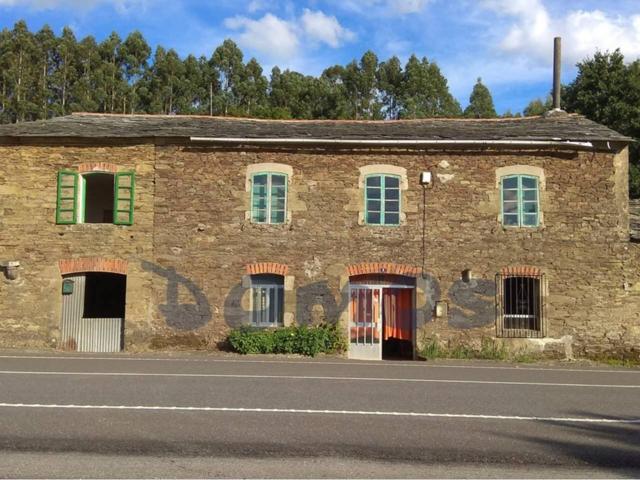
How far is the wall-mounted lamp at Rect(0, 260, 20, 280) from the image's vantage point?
16562 mm

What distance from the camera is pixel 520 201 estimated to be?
1689 centimetres

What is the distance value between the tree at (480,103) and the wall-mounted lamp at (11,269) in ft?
125

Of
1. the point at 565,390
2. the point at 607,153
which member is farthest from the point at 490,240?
the point at 565,390

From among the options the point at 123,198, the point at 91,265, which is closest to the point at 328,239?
the point at 123,198

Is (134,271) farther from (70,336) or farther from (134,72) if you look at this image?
(134,72)

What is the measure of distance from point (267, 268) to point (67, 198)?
17.9ft

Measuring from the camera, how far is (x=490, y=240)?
1677cm

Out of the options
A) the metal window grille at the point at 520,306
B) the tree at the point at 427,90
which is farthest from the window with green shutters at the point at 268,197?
the tree at the point at 427,90

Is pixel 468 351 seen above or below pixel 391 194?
below

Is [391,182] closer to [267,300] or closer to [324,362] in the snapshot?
[267,300]

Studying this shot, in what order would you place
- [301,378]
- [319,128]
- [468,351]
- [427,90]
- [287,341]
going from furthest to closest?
[427,90]
[319,128]
[468,351]
[287,341]
[301,378]

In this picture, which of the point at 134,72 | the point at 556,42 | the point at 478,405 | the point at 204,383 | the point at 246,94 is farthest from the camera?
the point at 246,94

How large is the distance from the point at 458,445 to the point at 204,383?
5178 mm

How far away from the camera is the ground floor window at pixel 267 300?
1677 centimetres
